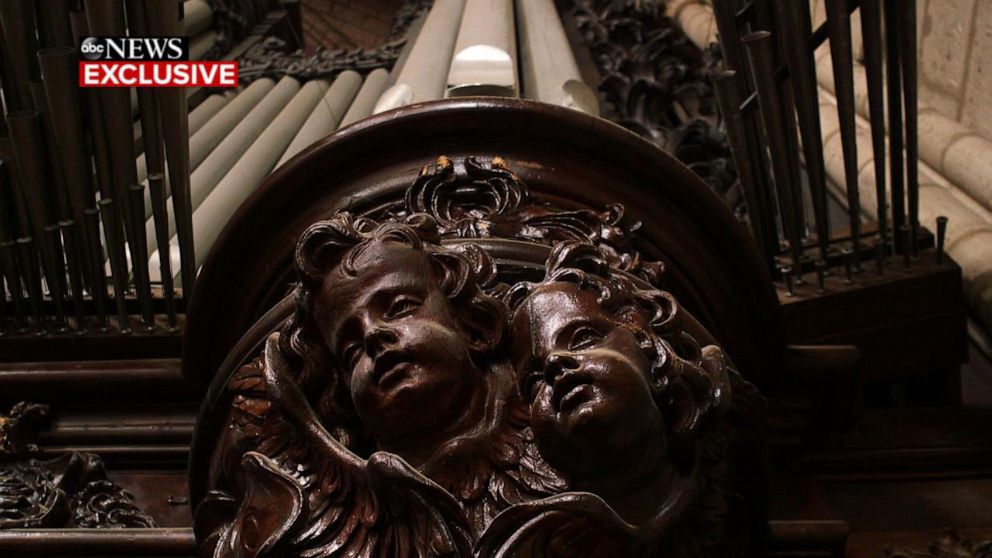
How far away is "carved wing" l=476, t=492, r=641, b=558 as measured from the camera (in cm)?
75

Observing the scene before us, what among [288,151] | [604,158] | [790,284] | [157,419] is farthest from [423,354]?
[288,151]

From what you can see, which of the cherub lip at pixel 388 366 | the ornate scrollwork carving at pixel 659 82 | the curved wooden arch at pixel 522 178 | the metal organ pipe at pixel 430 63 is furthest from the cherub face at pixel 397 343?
the ornate scrollwork carving at pixel 659 82

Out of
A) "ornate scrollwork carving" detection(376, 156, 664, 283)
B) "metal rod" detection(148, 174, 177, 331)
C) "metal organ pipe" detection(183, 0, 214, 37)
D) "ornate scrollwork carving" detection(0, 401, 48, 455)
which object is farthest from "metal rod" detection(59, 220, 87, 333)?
"metal organ pipe" detection(183, 0, 214, 37)

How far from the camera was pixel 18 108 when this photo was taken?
1.77 metres

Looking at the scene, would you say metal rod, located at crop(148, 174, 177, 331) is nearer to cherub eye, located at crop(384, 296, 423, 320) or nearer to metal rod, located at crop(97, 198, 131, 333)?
metal rod, located at crop(97, 198, 131, 333)

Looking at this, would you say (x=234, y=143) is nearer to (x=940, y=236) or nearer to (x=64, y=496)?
(x=64, y=496)

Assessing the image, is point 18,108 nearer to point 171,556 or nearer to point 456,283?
point 171,556

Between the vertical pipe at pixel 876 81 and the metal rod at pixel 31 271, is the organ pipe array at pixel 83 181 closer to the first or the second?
the metal rod at pixel 31 271

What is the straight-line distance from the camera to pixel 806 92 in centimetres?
168

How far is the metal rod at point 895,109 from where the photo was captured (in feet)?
5.61

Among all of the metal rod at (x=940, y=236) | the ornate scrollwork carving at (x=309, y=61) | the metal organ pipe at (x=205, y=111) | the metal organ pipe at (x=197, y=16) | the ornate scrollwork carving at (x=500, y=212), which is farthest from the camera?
the metal organ pipe at (x=197, y=16)

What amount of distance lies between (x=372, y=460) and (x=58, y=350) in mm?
997
